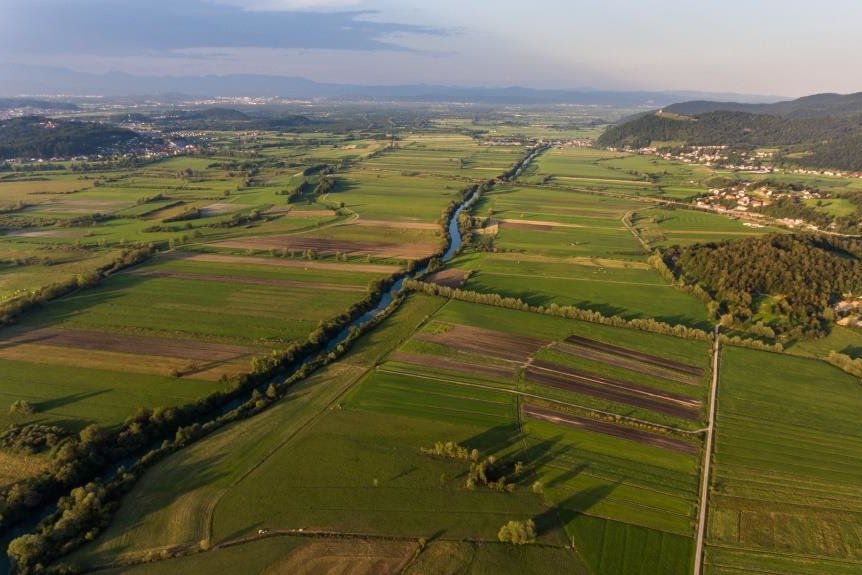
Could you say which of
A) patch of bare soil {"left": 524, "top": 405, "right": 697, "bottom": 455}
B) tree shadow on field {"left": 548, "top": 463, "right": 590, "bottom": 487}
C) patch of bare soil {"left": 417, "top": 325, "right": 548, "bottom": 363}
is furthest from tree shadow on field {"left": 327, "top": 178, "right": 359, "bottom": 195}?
tree shadow on field {"left": 548, "top": 463, "right": 590, "bottom": 487}

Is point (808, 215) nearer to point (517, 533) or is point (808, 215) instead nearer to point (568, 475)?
point (568, 475)

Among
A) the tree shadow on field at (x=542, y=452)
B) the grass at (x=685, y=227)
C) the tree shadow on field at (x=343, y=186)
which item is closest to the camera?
the tree shadow on field at (x=542, y=452)

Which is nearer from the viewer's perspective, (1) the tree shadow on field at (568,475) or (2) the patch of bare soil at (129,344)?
(1) the tree shadow on field at (568,475)

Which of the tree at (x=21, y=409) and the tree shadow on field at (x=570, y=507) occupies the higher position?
the tree at (x=21, y=409)

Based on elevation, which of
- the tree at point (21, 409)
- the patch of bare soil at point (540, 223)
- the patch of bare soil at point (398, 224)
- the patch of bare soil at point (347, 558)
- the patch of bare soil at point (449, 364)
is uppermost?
the patch of bare soil at point (540, 223)

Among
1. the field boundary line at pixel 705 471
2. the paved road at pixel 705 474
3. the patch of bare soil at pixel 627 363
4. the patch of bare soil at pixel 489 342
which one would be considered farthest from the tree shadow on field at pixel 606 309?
the patch of bare soil at pixel 489 342

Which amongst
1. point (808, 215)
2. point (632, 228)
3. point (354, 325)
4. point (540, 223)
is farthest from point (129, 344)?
point (808, 215)

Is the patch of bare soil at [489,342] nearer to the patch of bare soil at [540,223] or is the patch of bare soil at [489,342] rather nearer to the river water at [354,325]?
the river water at [354,325]

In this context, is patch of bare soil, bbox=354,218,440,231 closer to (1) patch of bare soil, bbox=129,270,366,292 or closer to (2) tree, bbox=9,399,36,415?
(1) patch of bare soil, bbox=129,270,366,292
